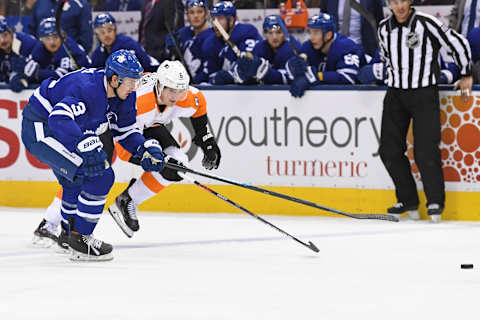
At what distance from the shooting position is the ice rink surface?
441 cm

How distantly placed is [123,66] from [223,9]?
2.63m

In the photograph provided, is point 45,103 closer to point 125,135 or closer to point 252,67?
point 125,135

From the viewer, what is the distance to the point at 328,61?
7.69 meters

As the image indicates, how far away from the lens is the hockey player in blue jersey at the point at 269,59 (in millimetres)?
7668

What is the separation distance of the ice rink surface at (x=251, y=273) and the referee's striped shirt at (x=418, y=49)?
1.02 meters

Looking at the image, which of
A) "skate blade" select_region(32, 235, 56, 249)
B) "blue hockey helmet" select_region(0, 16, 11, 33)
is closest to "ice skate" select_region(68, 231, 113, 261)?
"skate blade" select_region(32, 235, 56, 249)

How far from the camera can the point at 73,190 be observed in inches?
228

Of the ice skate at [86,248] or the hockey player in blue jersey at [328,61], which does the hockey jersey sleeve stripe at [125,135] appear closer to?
the ice skate at [86,248]

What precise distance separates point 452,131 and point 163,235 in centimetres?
217

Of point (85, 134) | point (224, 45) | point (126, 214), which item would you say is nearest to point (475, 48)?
point (224, 45)

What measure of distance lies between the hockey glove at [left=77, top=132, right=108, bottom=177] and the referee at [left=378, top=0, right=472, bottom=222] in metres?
2.66

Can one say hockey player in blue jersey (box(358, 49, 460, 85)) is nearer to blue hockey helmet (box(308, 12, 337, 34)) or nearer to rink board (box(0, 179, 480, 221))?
blue hockey helmet (box(308, 12, 337, 34))

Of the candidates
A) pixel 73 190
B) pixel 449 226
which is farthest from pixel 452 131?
pixel 73 190

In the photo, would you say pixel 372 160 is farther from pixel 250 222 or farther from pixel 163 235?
pixel 163 235
